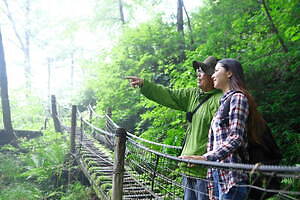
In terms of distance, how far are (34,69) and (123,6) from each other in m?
16.3

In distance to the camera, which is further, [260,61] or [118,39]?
[118,39]

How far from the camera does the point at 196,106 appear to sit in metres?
2.29

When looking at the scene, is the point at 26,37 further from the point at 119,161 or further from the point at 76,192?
the point at 119,161

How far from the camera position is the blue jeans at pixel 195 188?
2027 millimetres

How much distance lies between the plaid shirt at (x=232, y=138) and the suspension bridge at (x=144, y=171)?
0.08 m

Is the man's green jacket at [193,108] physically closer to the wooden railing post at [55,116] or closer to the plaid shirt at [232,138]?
the plaid shirt at [232,138]

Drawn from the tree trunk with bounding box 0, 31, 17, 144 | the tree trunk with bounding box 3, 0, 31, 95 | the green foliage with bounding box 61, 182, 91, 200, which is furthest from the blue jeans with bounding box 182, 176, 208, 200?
Answer: the tree trunk with bounding box 3, 0, 31, 95

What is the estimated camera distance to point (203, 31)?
735 cm

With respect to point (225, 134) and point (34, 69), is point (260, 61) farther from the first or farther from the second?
point (34, 69)

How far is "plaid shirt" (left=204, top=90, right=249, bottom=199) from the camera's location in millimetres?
1510

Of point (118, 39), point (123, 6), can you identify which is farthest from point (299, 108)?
point (123, 6)

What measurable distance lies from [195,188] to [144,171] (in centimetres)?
109

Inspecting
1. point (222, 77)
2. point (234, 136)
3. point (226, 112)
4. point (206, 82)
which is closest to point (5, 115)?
point (206, 82)

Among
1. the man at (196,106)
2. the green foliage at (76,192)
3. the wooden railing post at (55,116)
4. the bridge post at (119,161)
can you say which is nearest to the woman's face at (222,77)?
the man at (196,106)
